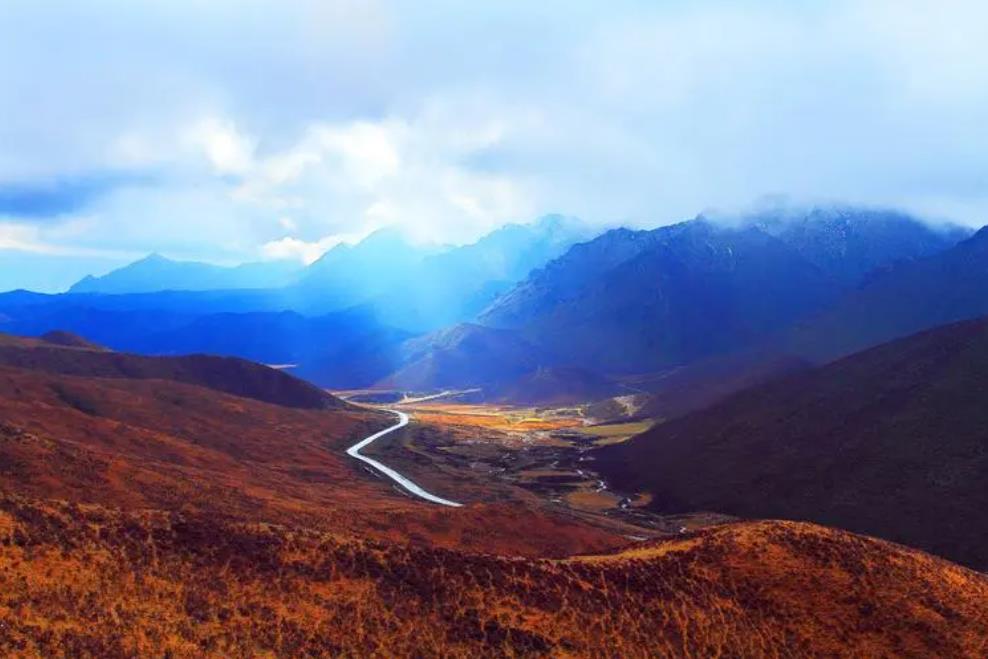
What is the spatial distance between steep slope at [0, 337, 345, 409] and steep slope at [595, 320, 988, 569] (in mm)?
78216

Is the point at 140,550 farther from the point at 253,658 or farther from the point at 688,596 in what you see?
the point at 688,596

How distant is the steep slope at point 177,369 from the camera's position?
430 feet

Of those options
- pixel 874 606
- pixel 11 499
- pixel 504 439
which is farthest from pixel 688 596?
pixel 504 439

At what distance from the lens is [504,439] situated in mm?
143625

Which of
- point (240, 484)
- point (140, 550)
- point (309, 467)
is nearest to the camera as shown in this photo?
point (140, 550)

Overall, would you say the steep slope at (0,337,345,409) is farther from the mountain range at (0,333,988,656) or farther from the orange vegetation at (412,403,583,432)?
the mountain range at (0,333,988,656)

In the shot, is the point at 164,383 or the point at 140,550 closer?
the point at 140,550

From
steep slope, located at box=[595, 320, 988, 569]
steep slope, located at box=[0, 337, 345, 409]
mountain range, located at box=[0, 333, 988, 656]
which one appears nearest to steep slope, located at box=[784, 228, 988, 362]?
steep slope, located at box=[595, 320, 988, 569]

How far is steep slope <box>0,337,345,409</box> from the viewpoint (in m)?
131

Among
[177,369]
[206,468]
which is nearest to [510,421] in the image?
[177,369]

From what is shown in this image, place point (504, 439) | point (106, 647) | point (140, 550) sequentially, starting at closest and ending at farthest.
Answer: point (106, 647) → point (140, 550) → point (504, 439)

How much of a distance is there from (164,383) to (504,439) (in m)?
61.6

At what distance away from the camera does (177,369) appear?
150m

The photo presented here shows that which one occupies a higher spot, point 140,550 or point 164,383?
point 164,383
